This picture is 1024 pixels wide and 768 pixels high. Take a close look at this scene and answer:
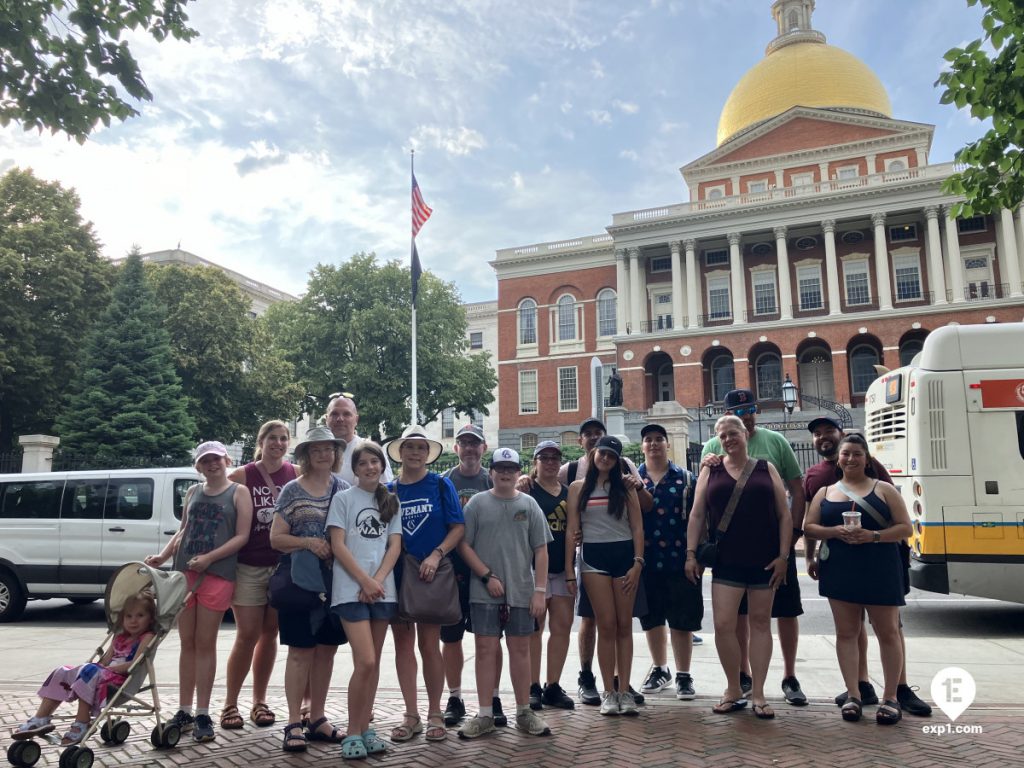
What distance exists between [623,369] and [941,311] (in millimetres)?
17415

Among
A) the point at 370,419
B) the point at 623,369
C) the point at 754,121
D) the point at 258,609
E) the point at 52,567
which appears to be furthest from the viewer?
the point at 754,121

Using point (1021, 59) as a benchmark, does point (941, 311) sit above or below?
above

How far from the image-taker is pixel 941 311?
3994cm

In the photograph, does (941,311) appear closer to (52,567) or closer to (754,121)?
(754,121)

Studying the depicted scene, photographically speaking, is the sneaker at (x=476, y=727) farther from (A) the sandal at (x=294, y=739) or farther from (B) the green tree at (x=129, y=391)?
(B) the green tree at (x=129, y=391)

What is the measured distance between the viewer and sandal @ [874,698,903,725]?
4754mm

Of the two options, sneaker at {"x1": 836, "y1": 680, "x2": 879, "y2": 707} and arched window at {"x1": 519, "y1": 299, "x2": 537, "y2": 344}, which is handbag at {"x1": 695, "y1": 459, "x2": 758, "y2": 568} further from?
arched window at {"x1": 519, "y1": 299, "x2": 537, "y2": 344}

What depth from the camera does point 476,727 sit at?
15.4 ft

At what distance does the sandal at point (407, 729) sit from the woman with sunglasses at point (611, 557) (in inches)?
50.6

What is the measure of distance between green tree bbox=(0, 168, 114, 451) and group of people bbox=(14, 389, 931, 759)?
25630 millimetres

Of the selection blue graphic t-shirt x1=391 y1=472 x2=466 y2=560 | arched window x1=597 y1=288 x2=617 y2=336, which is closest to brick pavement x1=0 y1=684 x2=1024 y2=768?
blue graphic t-shirt x1=391 y1=472 x2=466 y2=560

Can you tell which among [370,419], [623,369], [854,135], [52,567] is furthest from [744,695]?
[854,135]

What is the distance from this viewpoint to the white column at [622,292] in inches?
1811

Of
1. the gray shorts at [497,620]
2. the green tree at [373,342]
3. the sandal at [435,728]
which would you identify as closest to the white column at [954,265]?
the green tree at [373,342]
